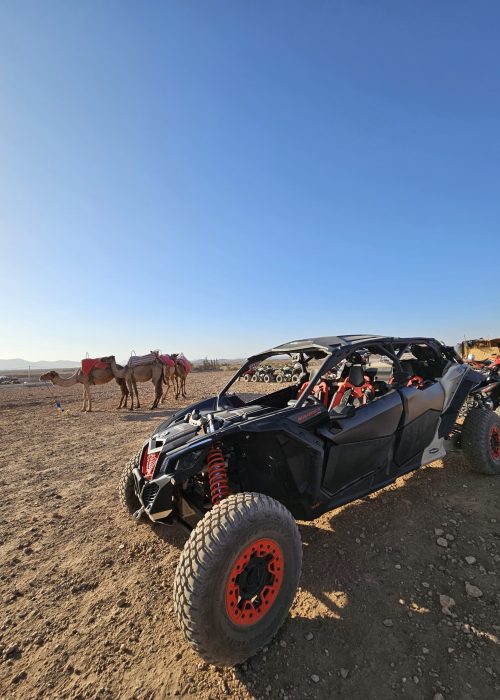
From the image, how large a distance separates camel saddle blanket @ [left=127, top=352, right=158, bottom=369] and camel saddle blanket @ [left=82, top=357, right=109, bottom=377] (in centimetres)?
99

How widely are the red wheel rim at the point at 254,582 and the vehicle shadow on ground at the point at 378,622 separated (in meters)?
0.33

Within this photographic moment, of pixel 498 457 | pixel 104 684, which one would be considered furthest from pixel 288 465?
pixel 498 457

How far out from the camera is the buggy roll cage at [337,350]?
329 centimetres

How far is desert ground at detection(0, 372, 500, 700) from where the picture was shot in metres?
2.03

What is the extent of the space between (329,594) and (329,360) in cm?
199

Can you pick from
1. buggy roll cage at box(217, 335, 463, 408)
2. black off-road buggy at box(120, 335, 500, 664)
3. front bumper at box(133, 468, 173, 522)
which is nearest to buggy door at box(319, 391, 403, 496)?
black off-road buggy at box(120, 335, 500, 664)

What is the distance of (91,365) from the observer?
1405cm

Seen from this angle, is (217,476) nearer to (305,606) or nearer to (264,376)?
(305,606)

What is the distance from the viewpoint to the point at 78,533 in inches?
147

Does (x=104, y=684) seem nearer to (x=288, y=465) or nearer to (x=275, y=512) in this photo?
(x=275, y=512)

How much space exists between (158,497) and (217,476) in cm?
48

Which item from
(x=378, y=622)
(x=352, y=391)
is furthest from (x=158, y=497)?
(x=352, y=391)

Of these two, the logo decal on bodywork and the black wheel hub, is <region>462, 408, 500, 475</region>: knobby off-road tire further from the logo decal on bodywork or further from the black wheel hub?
the black wheel hub

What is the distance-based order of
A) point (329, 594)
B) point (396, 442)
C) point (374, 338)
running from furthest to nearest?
point (374, 338) < point (396, 442) < point (329, 594)
